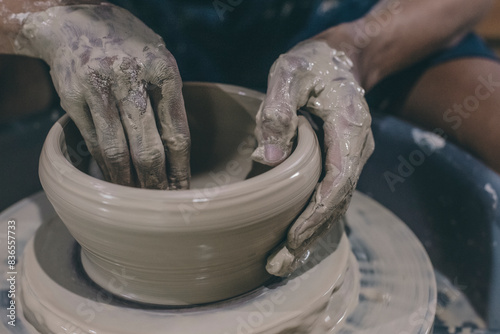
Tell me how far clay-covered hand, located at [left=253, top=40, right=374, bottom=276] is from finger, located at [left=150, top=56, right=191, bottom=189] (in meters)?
0.13

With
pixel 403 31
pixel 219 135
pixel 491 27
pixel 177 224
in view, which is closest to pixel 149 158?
pixel 177 224

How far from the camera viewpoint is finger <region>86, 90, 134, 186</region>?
71 centimetres

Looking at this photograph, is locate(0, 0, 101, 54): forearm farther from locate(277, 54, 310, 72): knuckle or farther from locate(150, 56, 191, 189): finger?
locate(277, 54, 310, 72): knuckle

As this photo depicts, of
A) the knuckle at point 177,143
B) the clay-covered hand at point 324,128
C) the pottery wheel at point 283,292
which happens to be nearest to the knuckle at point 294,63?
the clay-covered hand at point 324,128

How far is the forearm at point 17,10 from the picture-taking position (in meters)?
0.81

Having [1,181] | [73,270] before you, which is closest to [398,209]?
[73,270]

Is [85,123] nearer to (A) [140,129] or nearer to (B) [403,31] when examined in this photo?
(A) [140,129]

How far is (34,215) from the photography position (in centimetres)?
98

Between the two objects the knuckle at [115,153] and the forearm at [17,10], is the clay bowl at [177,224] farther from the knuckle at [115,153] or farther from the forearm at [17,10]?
the forearm at [17,10]

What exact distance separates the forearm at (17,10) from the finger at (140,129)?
0.76 ft

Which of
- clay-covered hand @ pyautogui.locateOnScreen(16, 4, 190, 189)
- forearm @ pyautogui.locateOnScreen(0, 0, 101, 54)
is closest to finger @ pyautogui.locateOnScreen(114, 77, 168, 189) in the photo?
clay-covered hand @ pyautogui.locateOnScreen(16, 4, 190, 189)

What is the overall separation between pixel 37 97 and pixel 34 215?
22.6 inches

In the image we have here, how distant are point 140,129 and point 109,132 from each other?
1.9 inches

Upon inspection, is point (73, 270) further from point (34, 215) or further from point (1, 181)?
point (1, 181)
